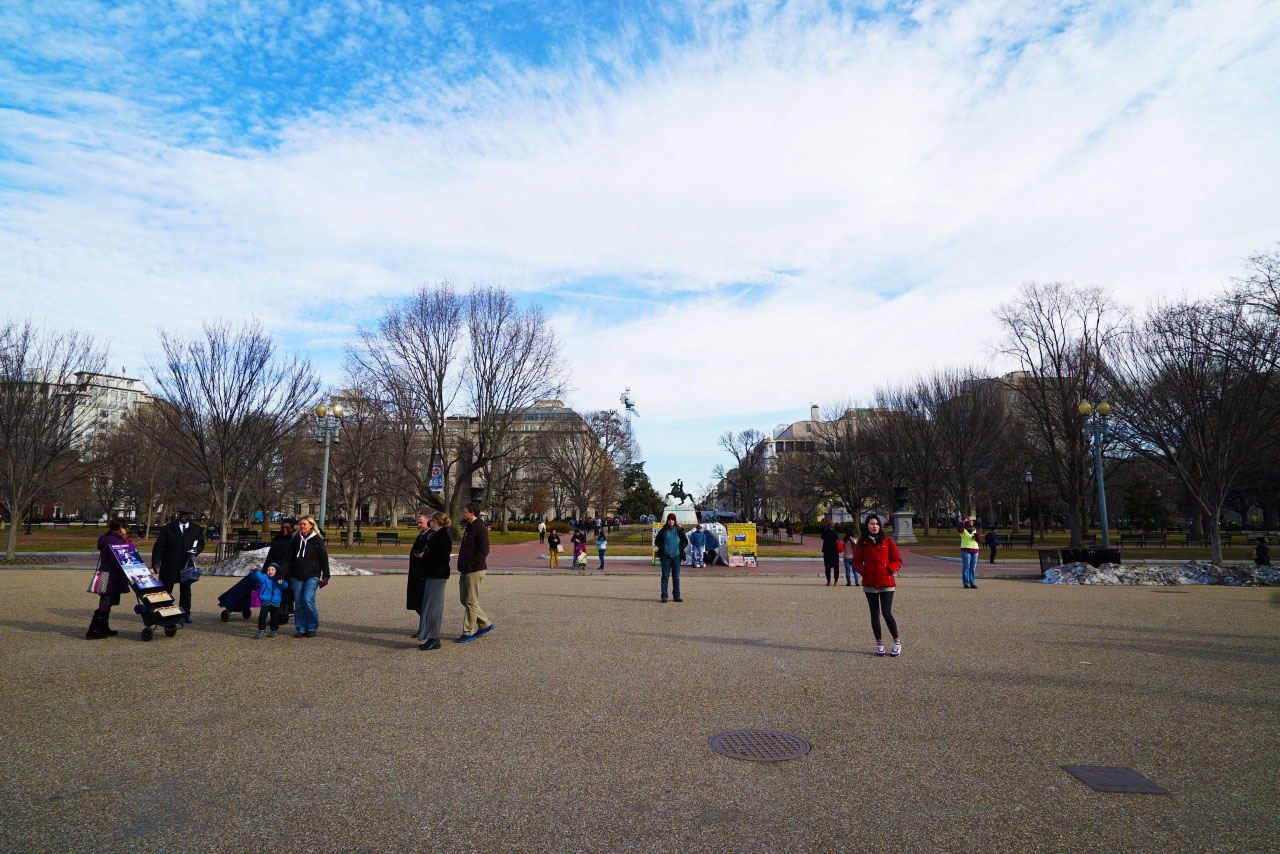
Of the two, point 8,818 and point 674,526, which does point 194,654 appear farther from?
point 674,526

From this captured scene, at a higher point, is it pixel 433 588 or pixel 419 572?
pixel 419 572

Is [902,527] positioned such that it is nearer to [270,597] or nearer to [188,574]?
[270,597]

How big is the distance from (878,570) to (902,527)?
37.6m

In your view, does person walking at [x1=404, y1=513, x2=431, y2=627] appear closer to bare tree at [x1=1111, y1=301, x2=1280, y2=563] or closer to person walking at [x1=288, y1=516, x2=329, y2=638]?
person walking at [x1=288, y1=516, x2=329, y2=638]

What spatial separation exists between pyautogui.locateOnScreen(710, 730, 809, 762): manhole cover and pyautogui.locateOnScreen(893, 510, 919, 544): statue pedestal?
4080 centimetres

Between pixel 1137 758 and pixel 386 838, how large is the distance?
5.01 m

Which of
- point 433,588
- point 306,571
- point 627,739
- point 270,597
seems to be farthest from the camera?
point 270,597

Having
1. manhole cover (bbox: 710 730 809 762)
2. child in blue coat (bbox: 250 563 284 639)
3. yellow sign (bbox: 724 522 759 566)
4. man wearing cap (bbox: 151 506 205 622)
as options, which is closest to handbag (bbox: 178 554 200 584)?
man wearing cap (bbox: 151 506 205 622)

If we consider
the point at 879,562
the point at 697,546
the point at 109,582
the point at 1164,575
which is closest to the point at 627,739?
the point at 879,562

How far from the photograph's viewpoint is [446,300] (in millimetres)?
36750

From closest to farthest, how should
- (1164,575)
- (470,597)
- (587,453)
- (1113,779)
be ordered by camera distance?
(1113,779)
(470,597)
(1164,575)
(587,453)

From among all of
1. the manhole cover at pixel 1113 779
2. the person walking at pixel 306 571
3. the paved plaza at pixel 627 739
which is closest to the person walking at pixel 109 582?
the paved plaza at pixel 627 739

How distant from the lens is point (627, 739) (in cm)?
544

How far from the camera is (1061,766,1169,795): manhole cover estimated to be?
14.7ft
